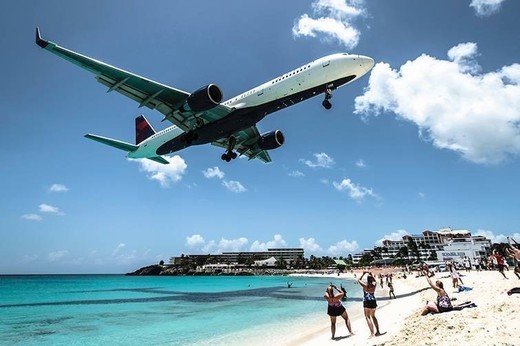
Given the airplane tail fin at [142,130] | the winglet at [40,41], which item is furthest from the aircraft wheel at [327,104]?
the airplane tail fin at [142,130]

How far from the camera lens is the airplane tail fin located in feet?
137

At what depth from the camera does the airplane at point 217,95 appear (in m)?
23.2

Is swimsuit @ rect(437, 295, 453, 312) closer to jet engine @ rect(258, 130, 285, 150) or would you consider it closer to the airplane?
the airplane

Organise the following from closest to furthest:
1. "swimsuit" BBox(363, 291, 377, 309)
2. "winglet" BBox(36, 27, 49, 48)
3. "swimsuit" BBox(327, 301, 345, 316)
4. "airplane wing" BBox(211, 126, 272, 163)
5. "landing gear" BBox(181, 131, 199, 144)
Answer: "swimsuit" BBox(363, 291, 377, 309)
"swimsuit" BBox(327, 301, 345, 316)
"winglet" BBox(36, 27, 49, 48)
"landing gear" BBox(181, 131, 199, 144)
"airplane wing" BBox(211, 126, 272, 163)

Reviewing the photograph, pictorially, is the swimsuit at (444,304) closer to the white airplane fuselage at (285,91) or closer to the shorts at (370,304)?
the shorts at (370,304)

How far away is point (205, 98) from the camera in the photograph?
76.2 feet

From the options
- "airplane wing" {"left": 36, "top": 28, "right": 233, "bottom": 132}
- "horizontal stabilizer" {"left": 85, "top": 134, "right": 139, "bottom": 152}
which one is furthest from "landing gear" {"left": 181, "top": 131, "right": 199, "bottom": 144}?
"horizontal stabilizer" {"left": 85, "top": 134, "right": 139, "bottom": 152}

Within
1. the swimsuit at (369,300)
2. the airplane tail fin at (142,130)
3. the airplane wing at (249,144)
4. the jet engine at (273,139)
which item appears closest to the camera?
the swimsuit at (369,300)

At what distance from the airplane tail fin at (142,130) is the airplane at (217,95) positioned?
9.64 m

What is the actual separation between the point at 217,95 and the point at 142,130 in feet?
73.3

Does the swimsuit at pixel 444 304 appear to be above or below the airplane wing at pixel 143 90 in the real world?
below

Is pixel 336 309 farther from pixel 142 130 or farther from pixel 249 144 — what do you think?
pixel 142 130

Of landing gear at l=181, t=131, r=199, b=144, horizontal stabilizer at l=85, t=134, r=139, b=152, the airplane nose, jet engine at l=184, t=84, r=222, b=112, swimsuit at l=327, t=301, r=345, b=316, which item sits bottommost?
swimsuit at l=327, t=301, r=345, b=316

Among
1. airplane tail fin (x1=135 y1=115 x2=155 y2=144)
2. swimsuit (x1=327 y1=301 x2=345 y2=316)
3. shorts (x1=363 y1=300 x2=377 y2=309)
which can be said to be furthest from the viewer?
airplane tail fin (x1=135 y1=115 x2=155 y2=144)
